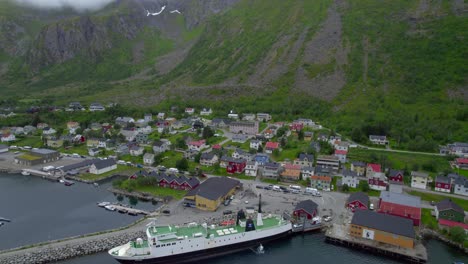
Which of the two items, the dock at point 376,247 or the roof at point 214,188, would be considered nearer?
the dock at point 376,247

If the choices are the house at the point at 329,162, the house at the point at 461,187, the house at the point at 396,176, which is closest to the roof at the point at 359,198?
the house at the point at 396,176

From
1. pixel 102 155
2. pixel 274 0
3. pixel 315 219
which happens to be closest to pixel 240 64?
pixel 274 0

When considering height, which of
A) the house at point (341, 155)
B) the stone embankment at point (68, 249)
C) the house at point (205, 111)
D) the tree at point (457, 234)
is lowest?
the stone embankment at point (68, 249)

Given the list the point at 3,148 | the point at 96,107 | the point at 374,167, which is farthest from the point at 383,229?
the point at 96,107

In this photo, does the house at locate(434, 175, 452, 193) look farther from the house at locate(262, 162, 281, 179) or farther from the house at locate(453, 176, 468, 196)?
the house at locate(262, 162, 281, 179)

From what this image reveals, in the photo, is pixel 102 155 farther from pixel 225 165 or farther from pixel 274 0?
pixel 274 0

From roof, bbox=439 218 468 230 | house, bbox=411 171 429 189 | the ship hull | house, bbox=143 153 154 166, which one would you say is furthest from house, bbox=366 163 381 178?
house, bbox=143 153 154 166

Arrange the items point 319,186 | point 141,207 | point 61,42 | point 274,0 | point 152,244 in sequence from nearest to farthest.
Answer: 1. point 152,244
2. point 141,207
3. point 319,186
4. point 274,0
5. point 61,42

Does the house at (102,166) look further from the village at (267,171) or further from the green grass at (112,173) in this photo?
the green grass at (112,173)
